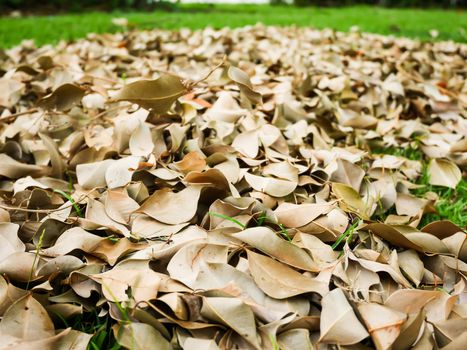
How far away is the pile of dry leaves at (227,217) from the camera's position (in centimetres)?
73

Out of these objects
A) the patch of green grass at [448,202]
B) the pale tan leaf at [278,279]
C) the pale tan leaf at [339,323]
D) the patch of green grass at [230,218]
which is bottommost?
the patch of green grass at [448,202]

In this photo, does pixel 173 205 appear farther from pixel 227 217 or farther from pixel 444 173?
pixel 444 173

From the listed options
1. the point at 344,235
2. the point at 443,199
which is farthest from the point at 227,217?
the point at 443,199

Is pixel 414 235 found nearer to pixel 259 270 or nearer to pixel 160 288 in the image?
pixel 259 270

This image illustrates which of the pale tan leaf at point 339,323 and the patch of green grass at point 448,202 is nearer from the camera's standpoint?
the pale tan leaf at point 339,323

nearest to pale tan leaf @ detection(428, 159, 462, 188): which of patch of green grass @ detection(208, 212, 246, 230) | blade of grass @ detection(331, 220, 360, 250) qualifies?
blade of grass @ detection(331, 220, 360, 250)

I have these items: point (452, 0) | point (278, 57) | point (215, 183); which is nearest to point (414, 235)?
point (215, 183)

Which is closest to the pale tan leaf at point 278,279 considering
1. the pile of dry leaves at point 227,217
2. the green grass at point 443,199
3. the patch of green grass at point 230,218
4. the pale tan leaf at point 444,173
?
the pile of dry leaves at point 227,217

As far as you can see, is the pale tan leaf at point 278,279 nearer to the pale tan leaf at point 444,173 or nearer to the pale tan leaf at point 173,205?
the pale tan leaf at point 173,205

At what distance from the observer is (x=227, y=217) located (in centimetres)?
96

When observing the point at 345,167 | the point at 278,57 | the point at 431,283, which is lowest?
the point at 431,283

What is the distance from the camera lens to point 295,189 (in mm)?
1117

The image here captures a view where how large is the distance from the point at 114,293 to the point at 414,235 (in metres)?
0.63

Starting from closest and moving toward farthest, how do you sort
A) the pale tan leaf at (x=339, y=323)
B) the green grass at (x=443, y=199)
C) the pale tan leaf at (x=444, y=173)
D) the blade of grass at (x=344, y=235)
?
1. the pale tan leaf at (x=339, y=323)
2. the blade of grass at (x=344, y=235)
3. the green grass at (x=443, y=199)
4. the pale tan leaf at (x=444, y=173)
